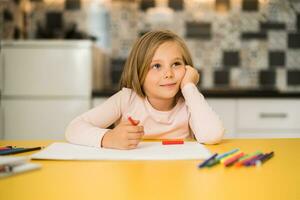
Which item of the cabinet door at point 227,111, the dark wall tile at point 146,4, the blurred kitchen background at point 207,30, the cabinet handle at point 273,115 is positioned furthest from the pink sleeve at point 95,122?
the dark wall tile at point 146,4

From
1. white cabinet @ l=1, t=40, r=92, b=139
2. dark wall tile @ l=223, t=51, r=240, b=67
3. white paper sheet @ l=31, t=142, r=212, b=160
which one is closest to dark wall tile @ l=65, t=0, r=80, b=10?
white cabinet @ l=1, t=40, r=92, b=139

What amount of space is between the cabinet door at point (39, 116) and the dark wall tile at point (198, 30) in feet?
3.23

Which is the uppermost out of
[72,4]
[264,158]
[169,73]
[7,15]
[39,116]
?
[72,4]

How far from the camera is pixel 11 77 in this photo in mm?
2291

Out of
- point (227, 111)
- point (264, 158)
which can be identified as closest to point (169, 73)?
point (264, 158)

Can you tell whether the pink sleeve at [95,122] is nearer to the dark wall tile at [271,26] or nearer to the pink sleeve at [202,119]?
the pink sleeve at [202,119]

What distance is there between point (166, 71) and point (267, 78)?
1712mm

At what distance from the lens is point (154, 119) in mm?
1386

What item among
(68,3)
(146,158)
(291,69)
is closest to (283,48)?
(291,69)

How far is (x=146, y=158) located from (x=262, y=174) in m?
0.24

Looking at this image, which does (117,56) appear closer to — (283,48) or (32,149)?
(283,48)

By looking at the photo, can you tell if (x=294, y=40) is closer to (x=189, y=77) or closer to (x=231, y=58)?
(x=231, y=58)

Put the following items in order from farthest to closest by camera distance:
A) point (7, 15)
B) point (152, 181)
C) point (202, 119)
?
point (7, 15), point (202, 119), point (152, 181)

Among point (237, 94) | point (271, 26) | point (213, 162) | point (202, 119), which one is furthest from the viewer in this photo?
point (271, 26)
